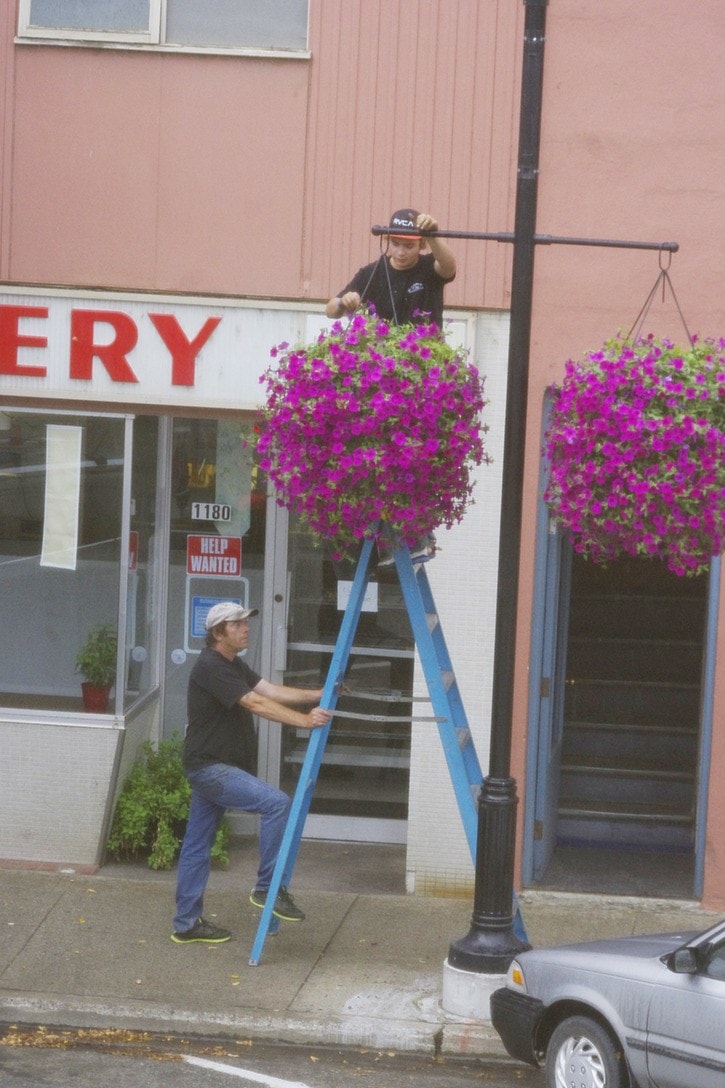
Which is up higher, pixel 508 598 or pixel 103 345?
pixel 103 345

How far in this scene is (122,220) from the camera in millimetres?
8773

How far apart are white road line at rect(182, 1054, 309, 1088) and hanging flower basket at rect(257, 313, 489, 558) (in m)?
2.29

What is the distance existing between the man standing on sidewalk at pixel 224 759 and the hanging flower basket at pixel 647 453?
200 centimetres

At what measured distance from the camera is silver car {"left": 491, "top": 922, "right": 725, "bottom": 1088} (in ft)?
16.8

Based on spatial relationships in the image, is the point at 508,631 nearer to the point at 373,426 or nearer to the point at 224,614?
the point at 373,426

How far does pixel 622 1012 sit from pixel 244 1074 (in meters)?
1.70

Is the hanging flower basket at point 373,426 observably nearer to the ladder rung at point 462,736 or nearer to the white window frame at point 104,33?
the ladder rung at point 462,736

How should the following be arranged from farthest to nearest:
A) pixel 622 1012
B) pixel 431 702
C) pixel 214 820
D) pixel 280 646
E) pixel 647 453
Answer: pixel 280 646 → pixel 214 820 → pixel 431 702 → pixel 647 453 → pixel 622 1012

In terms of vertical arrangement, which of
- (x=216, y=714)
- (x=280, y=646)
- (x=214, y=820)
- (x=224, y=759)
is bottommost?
(x=214, y=820)

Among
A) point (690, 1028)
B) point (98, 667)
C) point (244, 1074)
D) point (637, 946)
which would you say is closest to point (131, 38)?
point (98, 667)

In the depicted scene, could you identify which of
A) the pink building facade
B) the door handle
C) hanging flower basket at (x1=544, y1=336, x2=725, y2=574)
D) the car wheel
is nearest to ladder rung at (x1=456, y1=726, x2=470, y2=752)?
hanging flower basket at (x1=544, y1=336, x2=725, y2=574)

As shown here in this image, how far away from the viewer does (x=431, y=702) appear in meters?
7.12

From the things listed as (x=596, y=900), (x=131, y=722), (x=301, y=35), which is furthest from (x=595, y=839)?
(x=301, y=35)

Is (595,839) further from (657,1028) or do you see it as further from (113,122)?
(113,122)
